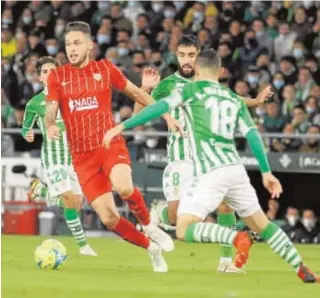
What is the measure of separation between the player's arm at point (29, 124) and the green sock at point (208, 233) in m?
5.34

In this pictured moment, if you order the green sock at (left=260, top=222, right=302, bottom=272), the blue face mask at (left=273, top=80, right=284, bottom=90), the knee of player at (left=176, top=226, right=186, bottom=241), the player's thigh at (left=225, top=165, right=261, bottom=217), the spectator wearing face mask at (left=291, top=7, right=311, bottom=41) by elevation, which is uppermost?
the spectator wearing face mask at (left=291, top=7, right=311, bottom=41)

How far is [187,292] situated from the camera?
11.5 m

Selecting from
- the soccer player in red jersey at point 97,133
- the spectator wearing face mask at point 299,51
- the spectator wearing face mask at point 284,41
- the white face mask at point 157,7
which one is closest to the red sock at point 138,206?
the soccer player in red jersey at point 97,133

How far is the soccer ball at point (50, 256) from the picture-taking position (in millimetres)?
14062

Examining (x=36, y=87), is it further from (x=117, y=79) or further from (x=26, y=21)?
(x=117, y=79)

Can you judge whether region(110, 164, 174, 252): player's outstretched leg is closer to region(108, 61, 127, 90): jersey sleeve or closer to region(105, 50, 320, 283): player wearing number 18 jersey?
region(108, 61, 127, 90): jersey sleeve

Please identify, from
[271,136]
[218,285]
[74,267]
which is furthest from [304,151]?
[218,285]

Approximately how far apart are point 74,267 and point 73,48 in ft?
7.91

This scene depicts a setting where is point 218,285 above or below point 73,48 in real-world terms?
below

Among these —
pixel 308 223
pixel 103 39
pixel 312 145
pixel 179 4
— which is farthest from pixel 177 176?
pixel 179 4

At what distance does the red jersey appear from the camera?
13.8 metres

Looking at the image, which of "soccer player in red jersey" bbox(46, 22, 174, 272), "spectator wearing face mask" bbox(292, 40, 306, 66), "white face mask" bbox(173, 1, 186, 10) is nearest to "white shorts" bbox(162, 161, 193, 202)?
"soccer player in red jersey" bbox(46, 22, 174, 272)

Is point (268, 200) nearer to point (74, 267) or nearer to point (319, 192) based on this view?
point (319, 192)

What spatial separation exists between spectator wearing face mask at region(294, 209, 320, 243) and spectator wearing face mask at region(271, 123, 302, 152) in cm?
108
